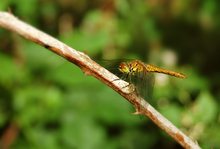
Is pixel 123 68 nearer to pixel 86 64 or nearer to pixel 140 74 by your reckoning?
pixel 140 74

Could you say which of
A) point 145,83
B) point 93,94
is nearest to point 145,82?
point 145,83

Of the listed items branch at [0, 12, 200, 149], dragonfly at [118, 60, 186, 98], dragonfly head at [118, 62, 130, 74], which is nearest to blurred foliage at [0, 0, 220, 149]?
dragonfly at [118, 60, 186, 98]

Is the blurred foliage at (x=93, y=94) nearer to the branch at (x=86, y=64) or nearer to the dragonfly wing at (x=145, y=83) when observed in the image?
the dragonfly wing at (x=145, y=83)

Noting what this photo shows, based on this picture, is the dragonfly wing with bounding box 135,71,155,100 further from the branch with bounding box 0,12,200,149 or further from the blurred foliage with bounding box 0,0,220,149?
the blurred foliage with bounding box 0,0,220,149

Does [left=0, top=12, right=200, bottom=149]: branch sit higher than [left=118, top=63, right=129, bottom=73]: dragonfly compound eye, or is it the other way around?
[left=118, top=63, right=129, bottom=73]: dragonfly compound eye

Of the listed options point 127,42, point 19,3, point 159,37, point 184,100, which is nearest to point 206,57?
point 159,37
